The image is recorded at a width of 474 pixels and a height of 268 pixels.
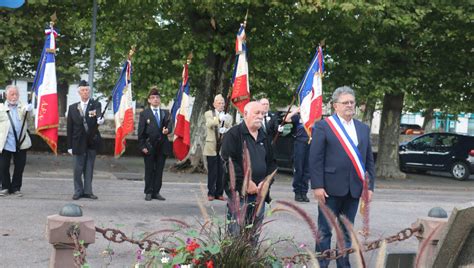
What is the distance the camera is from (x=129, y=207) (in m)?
10.9

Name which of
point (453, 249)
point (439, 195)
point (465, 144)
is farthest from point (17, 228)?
point (465, 144)

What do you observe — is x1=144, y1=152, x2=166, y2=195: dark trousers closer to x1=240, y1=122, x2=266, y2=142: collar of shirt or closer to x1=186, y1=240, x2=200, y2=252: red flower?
x1=240, y1=122, x2=266, y2=142: collar of shirt

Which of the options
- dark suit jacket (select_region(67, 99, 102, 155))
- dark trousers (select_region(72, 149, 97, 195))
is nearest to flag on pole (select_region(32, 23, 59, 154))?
dark suit jacket (select_region(67, 99, 102, 155))

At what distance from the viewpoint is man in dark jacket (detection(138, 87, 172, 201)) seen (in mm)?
11445

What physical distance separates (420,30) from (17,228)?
48.6 ft

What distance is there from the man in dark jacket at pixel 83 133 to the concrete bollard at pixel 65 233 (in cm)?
686

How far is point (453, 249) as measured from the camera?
286 cm

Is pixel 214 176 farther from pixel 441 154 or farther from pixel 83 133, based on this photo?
pixel 441 154

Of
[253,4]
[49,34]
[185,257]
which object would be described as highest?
[253,4]

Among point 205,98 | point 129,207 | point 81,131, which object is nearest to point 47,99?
point 81,131

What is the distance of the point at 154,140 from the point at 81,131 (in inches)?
48.8

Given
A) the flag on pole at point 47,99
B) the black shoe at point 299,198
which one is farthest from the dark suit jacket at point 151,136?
the black shoe at point 299,198

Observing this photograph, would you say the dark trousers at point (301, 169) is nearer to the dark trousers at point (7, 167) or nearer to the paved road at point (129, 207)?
the paved road at point (129, 207)

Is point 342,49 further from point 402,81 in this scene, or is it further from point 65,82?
point 65,82
